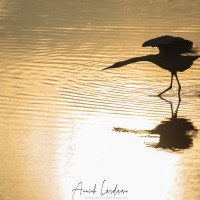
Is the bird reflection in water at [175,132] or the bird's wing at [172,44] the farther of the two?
the bird's wing at [172,44]

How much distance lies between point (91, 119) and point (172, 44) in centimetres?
272

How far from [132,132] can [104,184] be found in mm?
2468

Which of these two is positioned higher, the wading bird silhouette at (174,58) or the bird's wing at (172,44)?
the bird's wing at (172,44)

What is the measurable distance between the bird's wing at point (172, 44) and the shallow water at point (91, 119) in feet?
2.36

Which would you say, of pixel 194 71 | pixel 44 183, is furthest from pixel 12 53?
pixel 44 183

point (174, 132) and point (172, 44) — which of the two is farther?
point (172, 44)

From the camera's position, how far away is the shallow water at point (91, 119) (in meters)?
9.27

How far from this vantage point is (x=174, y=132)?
11.7m
